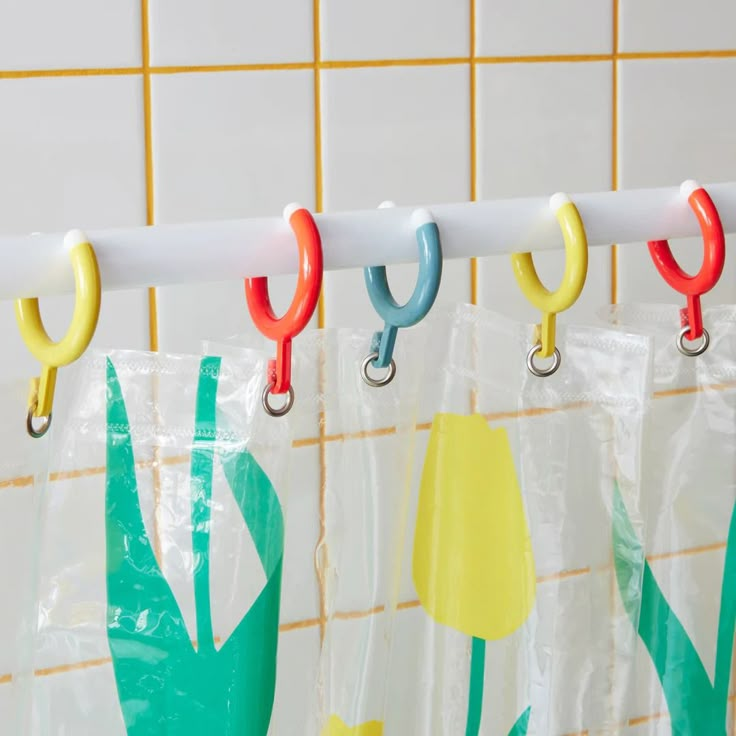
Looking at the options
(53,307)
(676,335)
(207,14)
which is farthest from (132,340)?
(676,335)

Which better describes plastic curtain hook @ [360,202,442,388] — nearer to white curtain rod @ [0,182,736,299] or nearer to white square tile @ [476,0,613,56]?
white curtain rod @ [0,182,736,299]

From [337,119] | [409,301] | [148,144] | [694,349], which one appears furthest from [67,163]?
[694,349]

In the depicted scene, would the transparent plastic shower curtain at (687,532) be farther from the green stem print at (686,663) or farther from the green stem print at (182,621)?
the green stem print at (182,621)

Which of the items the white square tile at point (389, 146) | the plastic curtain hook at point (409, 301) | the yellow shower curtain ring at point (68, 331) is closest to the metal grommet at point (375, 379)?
the plastic curtain hook at point (409, 301)

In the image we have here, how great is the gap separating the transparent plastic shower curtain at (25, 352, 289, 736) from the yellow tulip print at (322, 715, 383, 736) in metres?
0.06

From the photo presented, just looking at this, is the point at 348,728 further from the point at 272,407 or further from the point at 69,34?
the point at 69,34

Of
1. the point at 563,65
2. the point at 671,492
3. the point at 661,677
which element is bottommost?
the point at 661,677

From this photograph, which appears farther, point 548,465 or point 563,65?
point 563,65

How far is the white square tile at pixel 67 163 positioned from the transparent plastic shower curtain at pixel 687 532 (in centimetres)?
33

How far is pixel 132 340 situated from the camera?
0.82 metres

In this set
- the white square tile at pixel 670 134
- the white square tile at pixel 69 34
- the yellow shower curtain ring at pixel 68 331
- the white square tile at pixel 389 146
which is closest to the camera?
the yellow shower curtain ring at pixel 68 331

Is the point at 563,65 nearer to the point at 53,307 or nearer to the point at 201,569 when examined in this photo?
the point at 53,307

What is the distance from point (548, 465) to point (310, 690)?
0.18 metres

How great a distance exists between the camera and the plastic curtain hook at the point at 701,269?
631mm
